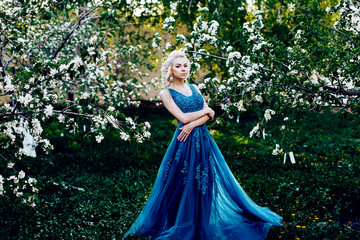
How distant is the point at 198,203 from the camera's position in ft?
11.5

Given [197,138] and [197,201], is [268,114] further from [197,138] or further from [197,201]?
[197,201]

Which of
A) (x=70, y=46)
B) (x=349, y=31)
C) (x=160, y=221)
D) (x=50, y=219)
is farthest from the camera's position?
(x=70, y=46)

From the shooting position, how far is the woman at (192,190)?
3469 mm

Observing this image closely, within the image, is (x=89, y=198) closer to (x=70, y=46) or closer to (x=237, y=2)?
(x=70, y=46)

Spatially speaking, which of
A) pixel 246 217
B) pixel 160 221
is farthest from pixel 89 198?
pixel 246 217

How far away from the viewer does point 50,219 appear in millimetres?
4344

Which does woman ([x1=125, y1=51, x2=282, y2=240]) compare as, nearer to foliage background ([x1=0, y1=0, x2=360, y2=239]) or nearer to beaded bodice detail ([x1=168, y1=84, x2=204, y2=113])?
beaded bodice detail ([x1=168, y1=84, x2=204, y2=113])

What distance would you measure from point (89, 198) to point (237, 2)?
8.78 m

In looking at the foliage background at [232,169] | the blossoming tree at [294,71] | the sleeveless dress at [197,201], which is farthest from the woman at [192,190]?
the blossoming tree at [294,71]

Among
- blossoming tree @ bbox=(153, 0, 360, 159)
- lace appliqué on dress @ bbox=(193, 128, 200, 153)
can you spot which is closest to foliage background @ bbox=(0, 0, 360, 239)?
blossoming tree @ bbox=(153, 0, 360, 159)

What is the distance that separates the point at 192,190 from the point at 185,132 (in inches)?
24.4

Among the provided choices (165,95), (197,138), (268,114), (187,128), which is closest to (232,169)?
(268,114)

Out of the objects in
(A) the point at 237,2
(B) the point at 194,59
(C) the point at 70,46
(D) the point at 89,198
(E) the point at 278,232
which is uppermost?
(A) the point at 237,2

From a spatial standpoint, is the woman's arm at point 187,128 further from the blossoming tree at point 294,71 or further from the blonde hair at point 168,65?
the blossoming tree at point 294,71
